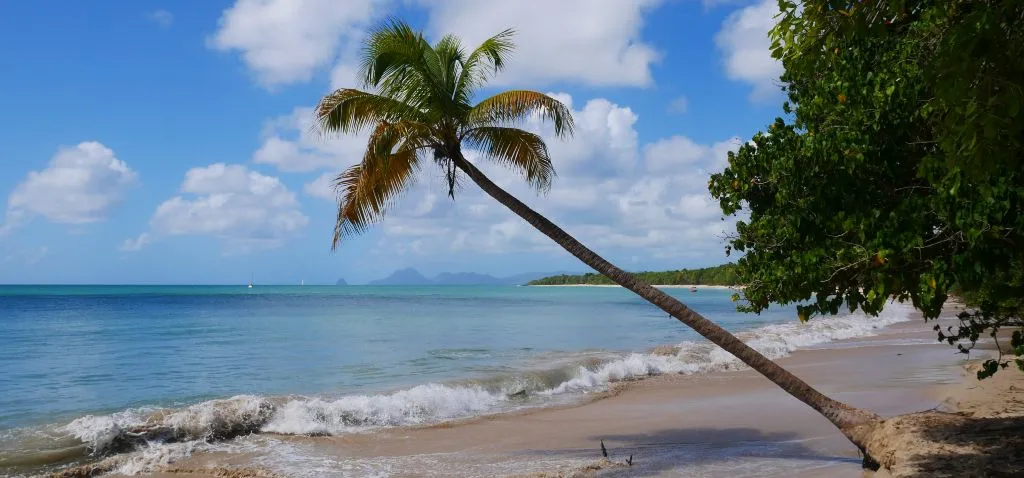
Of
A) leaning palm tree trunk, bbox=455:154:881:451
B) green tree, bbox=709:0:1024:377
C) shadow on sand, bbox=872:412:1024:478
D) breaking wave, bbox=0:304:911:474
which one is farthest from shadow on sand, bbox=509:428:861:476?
breaking wave, bbox=0:304:911:474

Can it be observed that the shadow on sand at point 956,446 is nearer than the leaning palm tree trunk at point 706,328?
Yes

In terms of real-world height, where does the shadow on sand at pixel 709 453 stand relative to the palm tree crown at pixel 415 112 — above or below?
below

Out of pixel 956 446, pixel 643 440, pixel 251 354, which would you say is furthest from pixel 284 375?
pixel 956 446

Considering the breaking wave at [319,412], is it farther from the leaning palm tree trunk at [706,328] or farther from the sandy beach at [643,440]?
the leaning palm tree trunk at [706,328]

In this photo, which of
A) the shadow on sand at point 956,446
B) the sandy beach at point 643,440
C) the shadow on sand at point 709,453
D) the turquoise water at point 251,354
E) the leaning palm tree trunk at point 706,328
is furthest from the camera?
the turquoise water at point 251,354

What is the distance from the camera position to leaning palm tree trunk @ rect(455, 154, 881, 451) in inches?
297

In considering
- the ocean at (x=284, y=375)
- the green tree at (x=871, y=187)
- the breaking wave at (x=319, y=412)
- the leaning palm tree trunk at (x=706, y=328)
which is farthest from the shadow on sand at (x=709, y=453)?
the ocean at (x=284, y=375)

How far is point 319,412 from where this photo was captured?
12250 mm

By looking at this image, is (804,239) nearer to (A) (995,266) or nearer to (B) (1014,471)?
(A) (995,266)

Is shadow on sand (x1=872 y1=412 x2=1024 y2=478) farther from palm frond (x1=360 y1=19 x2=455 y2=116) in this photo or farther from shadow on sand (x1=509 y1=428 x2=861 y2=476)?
palm frond (x1=360 y1=19 x2=455 y2=116)

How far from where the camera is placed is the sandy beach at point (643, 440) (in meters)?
8.58

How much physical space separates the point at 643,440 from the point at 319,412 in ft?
17.8

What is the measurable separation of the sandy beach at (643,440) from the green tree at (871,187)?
2.68 m

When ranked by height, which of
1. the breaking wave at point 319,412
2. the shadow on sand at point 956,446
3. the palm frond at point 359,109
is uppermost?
the palm frond at point 359,109
